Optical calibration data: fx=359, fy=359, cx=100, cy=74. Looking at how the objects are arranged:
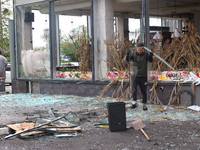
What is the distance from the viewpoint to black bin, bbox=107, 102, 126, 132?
7.45 m

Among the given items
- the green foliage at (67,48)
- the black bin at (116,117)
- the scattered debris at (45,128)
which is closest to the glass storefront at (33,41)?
the green foliage at (67,48)

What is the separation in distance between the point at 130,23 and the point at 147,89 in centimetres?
639

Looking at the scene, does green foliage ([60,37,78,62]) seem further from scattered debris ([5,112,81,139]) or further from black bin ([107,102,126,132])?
black bin ([107,102,126,132])

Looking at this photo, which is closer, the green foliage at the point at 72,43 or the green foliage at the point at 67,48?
the green foliage at the point at 72,43

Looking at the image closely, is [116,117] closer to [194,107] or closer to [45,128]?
[45,128]

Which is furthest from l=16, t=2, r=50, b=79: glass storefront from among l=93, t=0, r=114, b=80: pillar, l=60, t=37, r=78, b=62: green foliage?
l=93, t=0, r=114, b=80: pillar

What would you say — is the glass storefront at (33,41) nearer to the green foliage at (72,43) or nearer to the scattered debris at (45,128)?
the green foliage at (72,43)

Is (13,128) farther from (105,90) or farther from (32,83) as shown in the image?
(32,83)

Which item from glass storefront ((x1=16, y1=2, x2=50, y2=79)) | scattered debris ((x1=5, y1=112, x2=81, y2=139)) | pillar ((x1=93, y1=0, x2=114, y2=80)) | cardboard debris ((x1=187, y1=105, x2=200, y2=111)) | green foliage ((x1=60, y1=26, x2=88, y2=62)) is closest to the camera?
scattered debris ((x1=5, y1=112, x2=81, y2=139))

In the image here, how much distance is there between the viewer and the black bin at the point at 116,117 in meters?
7.45

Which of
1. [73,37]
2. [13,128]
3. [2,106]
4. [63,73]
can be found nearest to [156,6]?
[73,37]

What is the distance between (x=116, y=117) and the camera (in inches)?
294

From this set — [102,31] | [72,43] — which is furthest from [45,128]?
[72,43]

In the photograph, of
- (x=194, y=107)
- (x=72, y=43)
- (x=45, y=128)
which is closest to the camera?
(x=45, y=128)
